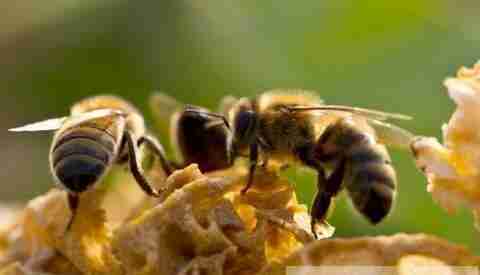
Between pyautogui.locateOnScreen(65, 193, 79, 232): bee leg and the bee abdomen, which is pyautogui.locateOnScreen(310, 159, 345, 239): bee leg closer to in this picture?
the bee abdomen

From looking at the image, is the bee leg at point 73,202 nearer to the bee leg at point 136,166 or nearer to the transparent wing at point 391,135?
the bee leg at point 136,166

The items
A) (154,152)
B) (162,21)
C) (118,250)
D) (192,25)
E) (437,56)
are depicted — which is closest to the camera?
(118,250)

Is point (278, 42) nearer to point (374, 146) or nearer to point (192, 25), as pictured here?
point (192, 25)

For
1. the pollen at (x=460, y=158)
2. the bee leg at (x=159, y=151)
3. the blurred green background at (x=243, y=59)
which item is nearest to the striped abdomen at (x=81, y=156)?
the bee leg at (x=159, y=151)

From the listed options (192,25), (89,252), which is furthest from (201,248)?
(192,25)

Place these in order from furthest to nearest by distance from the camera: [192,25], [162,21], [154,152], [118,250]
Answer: [162,21]
[192,25]
[154,152]
[118,250]

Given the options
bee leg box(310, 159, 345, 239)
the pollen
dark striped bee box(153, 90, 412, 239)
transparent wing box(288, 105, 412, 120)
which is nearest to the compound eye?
dark striped bee box(153, 90, 412, 239)
